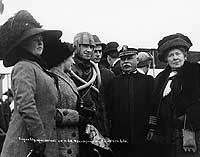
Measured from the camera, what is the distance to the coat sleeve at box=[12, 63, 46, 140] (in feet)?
12.6

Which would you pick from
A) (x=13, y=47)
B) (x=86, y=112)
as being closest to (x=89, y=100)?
(x=86, y=112)

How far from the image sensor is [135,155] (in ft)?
17.8

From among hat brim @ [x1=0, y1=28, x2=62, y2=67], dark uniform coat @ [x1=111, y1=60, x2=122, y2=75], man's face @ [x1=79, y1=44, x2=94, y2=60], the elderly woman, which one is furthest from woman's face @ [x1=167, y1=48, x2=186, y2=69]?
hat brim @ [x1=0, y1=28, x2=62, y2=67]

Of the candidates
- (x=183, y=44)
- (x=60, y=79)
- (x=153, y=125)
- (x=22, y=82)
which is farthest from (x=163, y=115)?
(x=22, y=82)

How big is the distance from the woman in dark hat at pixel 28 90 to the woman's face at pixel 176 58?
1.55m

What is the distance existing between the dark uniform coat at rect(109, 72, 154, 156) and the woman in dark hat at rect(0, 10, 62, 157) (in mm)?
1410

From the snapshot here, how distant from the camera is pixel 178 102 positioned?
497cm

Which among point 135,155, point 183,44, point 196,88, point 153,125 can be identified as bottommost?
point 135,155

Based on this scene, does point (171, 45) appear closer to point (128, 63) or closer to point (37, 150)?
point (128, 63)

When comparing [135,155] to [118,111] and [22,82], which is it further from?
[22,82]

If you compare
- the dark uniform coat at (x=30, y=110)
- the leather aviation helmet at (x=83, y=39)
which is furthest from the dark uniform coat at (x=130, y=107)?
the dark uniform coat at (x=30, y=110)

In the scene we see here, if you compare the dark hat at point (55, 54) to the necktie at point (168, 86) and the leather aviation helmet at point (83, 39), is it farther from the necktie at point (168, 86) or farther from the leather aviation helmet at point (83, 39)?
the necktie at point (168, 86)

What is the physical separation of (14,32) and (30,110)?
78 cm

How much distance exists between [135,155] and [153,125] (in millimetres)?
465
